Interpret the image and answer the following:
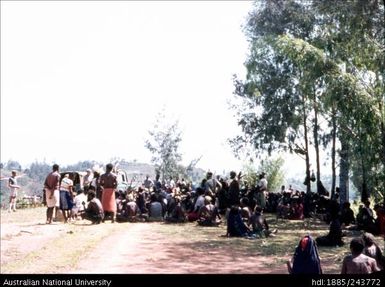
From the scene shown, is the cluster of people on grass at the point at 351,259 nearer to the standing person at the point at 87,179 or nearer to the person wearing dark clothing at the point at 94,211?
the person wearing dark clothing at the point at 94,211

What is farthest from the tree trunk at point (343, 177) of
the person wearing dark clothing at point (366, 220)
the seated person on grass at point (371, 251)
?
the seated person on grass at point (371, 251)

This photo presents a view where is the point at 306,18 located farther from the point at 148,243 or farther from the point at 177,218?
the point at 148,243

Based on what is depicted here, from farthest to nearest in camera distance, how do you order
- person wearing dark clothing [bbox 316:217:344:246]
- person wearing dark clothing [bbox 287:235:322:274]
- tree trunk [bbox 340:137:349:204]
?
tree trunk [bbox 340:137:349:204] < person wearing dark clothing [bbox 316:217:344:246] < person wearing dark clothing [bbox 287:235:322:274]

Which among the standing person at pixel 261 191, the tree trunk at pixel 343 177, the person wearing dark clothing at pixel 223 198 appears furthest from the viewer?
the tree trunk at pixel 343 177

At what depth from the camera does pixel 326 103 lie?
46.9 ft

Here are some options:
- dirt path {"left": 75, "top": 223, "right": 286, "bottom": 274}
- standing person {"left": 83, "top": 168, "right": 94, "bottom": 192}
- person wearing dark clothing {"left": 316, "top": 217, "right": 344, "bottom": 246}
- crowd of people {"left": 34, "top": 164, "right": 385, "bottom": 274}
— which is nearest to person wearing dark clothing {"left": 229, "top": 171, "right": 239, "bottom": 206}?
crowd of people {"left": 34, "top": 164, "right": 385, "bottom": 274}

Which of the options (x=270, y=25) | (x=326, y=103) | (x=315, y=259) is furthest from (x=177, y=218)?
(x=270, y=25)

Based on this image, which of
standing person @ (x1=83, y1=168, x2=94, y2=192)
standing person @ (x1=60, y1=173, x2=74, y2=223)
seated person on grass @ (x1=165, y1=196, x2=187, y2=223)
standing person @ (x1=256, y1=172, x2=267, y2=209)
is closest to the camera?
standing person @ (x1=60, y1=173, x2=74, y2=223)

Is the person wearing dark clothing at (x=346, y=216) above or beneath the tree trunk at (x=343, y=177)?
beneath

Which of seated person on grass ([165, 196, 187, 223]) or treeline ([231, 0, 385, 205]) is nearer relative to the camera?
treeline ([231, 0, 385, 205])

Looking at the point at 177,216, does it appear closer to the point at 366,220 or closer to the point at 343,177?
the point at 366,220

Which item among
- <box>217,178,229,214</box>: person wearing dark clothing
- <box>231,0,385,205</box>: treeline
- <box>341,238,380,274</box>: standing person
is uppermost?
<box>231,0,385,205</box>: treeline

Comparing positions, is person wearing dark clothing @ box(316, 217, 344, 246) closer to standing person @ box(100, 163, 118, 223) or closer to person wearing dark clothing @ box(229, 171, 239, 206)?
person wearing dark clothing @ box(229, 171, 239, 206)
